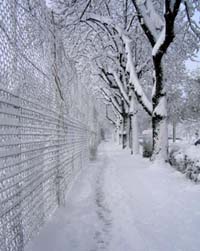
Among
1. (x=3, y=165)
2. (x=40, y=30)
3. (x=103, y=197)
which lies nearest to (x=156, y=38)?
(x=103, y=197)

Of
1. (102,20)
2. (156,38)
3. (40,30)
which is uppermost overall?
(102,20)

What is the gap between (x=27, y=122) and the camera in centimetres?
405

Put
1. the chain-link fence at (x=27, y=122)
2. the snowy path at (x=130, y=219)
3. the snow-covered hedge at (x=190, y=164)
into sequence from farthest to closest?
the snow-covered hedge at (x=190, y=164)
the snowy path at (x=130, y=219)
the chain-link fence at (x=27, y=122)

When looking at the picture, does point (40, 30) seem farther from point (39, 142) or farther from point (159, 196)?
point (159, 196)

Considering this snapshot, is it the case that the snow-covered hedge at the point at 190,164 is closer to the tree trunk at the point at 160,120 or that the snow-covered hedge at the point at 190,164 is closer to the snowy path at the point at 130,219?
the snowy path at the point at 130,219

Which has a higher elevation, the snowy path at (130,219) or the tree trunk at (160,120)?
the tree trunk at (160,120)

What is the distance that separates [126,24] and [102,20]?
5.09 meters

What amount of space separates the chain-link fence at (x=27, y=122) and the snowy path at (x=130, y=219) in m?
0.34

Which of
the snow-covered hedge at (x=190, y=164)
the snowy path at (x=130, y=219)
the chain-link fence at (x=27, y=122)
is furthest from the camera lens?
the snow-covered hedge at (x=190, y=164)

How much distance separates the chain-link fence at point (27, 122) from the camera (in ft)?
10.1

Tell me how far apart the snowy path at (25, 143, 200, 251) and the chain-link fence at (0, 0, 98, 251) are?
344mm

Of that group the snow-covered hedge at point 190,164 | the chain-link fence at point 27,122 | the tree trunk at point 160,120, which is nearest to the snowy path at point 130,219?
the snow-covered hedge at point 190,164

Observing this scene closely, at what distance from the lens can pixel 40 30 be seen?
16.2ft

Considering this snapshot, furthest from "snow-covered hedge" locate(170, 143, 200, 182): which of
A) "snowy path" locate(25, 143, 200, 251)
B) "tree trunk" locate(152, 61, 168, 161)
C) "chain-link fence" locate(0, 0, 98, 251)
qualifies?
"chain-link fence" locate(0, 0, 98, 251)
